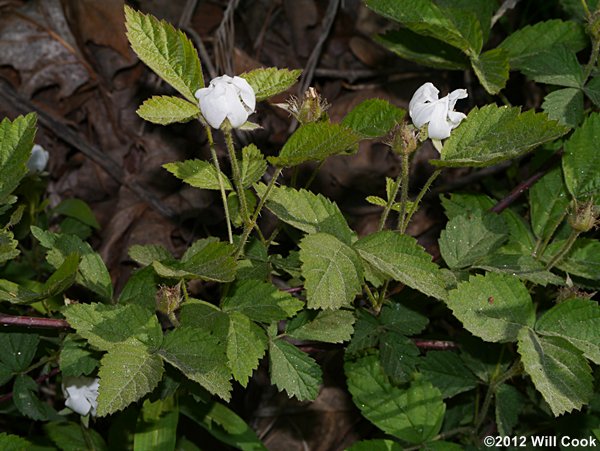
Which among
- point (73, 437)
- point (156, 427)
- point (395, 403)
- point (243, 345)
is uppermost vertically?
point (243, 345)

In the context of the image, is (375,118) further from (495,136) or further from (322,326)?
(322,326)

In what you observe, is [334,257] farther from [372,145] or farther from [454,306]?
[372,145]

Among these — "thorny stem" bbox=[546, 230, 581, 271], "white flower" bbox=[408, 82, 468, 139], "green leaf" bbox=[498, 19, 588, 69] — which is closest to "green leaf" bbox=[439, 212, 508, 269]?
"thorny stem" bbox=[546, 230, 581, 271]

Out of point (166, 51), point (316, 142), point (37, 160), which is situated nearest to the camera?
point (316, 142)

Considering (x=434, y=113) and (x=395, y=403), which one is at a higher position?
(x=434, y=113)

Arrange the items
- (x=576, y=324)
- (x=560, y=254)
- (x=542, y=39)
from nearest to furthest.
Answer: (x=576, y=324), (x=560, y=254), (x=542, y=39)

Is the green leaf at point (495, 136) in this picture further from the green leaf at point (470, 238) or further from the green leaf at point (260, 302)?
the green leaf at point (260, 302)

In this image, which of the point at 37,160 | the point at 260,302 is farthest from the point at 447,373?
the point at 37,160

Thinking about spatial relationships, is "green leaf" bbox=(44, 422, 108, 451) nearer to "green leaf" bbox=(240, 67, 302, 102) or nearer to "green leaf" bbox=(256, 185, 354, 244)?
"green leaf" bbox=(256, 185, 354, 244)
